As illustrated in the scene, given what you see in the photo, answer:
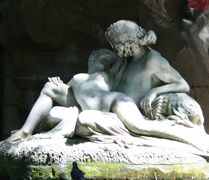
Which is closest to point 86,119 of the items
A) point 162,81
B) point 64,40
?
point 162,81

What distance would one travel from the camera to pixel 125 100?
4.17 m

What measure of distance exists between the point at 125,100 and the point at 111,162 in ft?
1.92

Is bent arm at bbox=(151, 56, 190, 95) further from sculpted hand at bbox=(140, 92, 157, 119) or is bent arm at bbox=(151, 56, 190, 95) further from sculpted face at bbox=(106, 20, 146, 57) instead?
sculpted face at bbox=(106, 20, 146, 57)

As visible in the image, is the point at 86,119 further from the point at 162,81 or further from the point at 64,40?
the point at 64,40

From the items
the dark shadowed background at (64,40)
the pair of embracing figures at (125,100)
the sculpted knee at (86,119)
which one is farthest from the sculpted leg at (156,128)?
the dark shadowed background at (64,40)

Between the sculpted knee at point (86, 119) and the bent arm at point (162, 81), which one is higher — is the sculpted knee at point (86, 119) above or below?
below

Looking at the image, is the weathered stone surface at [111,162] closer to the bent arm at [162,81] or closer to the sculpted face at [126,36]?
the bent arm at [162,81]

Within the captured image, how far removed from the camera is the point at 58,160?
377cm

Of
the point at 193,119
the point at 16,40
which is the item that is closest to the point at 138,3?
the point at 16,40

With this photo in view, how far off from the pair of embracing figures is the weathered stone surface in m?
0.19

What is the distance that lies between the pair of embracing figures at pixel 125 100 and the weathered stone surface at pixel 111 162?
0.62ft

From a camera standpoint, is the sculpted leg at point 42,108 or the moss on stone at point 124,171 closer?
the moss on stone at point 124,171

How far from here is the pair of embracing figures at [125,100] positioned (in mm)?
4012

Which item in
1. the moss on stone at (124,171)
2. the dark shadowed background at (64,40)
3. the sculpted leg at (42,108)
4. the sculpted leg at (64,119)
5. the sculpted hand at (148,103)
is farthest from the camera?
the dark shadowed background at (64,40)
